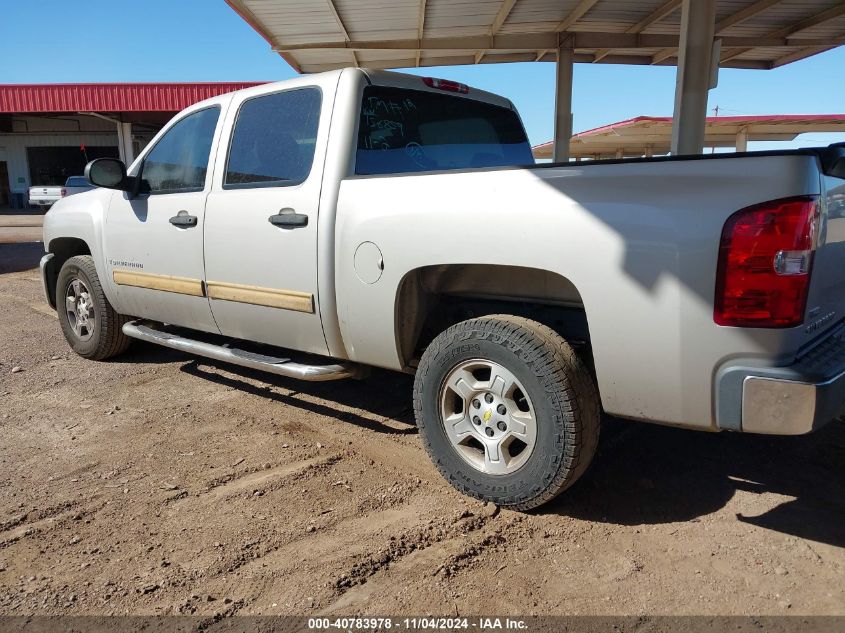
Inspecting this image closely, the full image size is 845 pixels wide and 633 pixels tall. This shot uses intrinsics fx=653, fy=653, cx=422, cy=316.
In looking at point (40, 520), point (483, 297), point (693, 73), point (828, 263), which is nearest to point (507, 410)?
point (483, 297)

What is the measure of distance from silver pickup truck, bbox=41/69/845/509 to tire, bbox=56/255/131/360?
391 mm

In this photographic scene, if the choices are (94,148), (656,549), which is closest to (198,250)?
(656,549)

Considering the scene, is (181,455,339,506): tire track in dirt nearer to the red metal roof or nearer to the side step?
the side step

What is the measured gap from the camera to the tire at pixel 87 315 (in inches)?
211

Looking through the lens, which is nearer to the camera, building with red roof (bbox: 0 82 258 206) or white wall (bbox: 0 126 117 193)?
building with red roof (bbox: 0 82 258 206)

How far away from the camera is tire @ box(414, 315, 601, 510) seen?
108 inches

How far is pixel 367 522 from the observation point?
117 inches

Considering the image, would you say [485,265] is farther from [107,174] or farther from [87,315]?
[87,315]

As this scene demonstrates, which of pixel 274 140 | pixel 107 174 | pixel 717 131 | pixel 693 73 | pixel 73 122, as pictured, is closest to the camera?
pixel 274 140

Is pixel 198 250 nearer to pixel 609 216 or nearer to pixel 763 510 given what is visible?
pixel 609 216

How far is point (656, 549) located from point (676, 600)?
35 centimetres

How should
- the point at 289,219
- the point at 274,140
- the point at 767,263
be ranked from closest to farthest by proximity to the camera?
1. the point at 767,263
2. the point at 289,219
3. the point at 274,140

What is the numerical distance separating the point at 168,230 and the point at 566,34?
31.2 feet

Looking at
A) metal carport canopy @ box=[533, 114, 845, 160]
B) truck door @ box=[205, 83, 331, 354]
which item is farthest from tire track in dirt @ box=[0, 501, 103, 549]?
metal carport canopy @ box=[533, 114, 845, 160]
